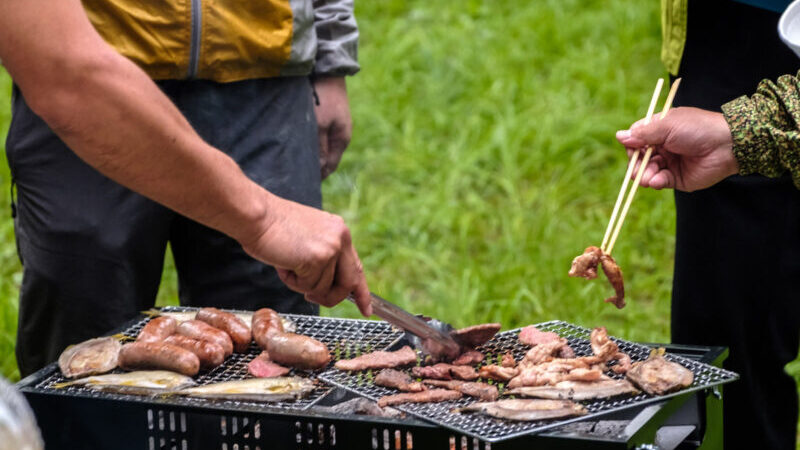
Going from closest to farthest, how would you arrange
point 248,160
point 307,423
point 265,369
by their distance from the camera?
point 307,423 → point 265,369 → point 248,160

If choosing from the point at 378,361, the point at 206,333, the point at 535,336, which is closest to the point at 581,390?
the point at 535,336

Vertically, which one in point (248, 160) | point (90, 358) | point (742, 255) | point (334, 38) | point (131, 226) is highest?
point (334, 38)

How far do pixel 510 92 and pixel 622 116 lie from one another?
30.1 inches

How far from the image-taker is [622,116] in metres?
6.50

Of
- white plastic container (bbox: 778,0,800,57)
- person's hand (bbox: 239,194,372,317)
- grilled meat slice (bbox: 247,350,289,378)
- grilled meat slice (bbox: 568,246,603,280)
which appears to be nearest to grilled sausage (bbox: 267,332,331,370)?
grilled meat slice (bbox: 247,350,289,378)

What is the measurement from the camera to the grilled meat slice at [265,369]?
2594 millimetres

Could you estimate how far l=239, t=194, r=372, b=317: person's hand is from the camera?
241 cm

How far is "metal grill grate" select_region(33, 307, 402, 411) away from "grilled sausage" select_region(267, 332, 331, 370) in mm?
29

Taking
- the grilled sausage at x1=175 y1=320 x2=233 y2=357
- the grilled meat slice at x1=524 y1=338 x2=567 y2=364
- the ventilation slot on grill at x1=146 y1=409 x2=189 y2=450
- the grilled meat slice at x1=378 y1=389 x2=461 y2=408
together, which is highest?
the grilled sausage at x1=175 y1=320 x2=233 y2=357

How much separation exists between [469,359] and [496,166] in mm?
3685

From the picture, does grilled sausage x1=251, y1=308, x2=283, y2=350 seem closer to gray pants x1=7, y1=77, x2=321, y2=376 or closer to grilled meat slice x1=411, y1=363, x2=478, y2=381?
grilled meat slice x1=411, y1=363, x2=478, y2=381

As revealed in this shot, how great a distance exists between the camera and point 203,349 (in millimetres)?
2621

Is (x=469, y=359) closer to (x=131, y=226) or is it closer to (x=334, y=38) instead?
(x=131, y=226)

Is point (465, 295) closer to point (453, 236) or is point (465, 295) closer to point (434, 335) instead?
point (453, 236)
